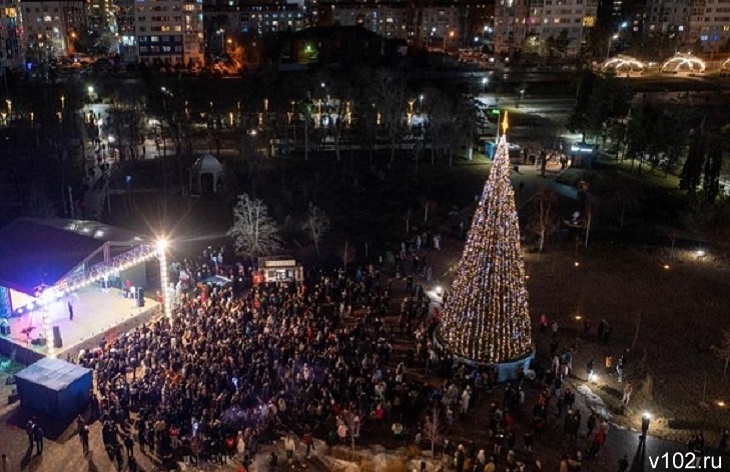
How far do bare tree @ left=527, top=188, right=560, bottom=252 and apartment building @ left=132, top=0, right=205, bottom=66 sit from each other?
251ft

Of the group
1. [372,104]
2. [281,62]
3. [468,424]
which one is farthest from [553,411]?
[281,62]

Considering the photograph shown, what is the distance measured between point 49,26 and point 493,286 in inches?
4755

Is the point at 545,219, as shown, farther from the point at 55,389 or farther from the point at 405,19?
the point at 405,19

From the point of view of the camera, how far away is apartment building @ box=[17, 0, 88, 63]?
116125 millimetres

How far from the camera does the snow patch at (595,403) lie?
20234mm

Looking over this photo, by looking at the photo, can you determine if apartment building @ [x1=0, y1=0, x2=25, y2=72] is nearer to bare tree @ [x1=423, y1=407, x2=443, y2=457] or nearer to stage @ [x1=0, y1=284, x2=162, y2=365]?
stage @ [x1=0, y1=284, x2=162, y2=365]

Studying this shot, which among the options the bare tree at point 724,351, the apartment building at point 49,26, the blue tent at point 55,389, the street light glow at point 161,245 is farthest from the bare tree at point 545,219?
the apartment building at point 49,26

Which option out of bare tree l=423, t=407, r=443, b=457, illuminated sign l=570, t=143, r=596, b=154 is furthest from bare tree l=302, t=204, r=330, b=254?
illuminated sign l=570, t=143, r=596, b=154

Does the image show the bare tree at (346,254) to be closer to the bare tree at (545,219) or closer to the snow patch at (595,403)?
the bare tree at (545,219)

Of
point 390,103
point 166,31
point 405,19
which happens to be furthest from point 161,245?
point 405,19

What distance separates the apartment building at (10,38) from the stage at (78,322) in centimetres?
8551

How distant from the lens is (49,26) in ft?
393

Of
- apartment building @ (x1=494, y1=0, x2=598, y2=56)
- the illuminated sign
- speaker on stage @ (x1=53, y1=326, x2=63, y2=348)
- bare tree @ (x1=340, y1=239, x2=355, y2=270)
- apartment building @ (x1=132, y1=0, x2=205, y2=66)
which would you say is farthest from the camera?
apartment building @ (x1=494, y1=0, x2=598, y2=56)

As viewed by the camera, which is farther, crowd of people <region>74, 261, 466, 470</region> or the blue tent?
the blue tent
